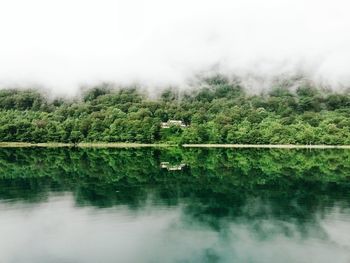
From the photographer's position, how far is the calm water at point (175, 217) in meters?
18.5

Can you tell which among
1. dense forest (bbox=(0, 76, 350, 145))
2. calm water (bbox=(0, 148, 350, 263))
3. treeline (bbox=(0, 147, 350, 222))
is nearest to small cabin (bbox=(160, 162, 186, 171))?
treeline (bbox=(0, 147, 350, 222))

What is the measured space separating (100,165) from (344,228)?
34092mm

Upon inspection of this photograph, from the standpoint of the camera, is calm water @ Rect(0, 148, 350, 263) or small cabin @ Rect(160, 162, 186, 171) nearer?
calm water @ Rect(0, 148, 350, 263)

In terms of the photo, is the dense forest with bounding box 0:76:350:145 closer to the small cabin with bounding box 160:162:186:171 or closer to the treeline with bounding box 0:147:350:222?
the treeline with bounding box 0:147:350:222

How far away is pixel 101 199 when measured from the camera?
30.0 meters

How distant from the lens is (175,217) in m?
24.7

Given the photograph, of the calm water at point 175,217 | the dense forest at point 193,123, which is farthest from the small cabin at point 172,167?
the dense forest at point 193,123

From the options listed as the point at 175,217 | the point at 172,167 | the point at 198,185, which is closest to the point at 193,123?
the point at 172,167

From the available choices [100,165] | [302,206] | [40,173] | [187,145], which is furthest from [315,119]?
[302,206]

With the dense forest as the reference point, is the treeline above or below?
below

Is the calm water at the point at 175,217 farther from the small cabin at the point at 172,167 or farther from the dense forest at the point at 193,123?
the dense forest at the point at 193,123

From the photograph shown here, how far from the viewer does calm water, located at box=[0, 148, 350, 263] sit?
60.8 feet

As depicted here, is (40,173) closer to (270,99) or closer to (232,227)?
(232,227)

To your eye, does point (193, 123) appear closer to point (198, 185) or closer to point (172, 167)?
point (172, 167)
